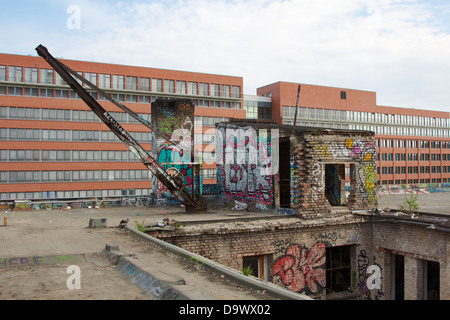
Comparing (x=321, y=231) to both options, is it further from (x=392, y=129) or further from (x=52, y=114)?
(x=392, y=129)

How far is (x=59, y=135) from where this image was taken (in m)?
52.1

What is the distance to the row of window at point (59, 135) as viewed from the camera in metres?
49.6

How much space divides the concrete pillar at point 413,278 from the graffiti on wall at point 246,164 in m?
5.88

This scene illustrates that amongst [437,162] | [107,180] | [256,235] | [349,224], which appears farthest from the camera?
[437,162]

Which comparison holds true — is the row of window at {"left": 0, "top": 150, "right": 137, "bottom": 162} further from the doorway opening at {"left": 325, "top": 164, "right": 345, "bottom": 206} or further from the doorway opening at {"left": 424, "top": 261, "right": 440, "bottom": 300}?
the doorway opening at {"left": 424, "top": 261, "right": 440, "bottom": 300}

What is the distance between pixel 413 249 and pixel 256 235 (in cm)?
590

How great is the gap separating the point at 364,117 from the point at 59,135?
51.1 m

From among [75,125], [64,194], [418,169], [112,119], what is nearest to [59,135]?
[75,125]

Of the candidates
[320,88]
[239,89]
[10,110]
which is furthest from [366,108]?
[10,110]

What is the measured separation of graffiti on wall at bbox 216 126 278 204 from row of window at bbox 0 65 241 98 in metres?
36.2

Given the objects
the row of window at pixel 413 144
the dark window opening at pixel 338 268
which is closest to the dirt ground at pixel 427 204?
the dark window opening at pixel 338 268

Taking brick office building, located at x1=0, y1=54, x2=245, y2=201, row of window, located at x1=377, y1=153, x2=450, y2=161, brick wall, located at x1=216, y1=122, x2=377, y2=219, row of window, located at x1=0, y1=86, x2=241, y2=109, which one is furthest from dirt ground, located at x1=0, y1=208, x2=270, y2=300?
row of window, located at x1=377, y1=153, x2=450, y2=161

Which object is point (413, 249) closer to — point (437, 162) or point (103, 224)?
point (103, 224)

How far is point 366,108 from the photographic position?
73.3 m
